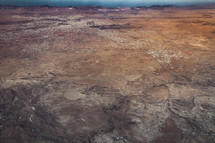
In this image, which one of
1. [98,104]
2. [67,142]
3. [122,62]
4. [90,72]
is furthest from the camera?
[122,62]

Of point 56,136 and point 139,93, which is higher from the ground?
point 139,93

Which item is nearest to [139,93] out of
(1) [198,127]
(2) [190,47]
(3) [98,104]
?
(3) [98,104]

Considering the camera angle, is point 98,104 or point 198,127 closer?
point 198,127

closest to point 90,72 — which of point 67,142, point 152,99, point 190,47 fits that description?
point 152,99

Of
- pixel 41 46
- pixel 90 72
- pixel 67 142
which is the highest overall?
pixel 41 46

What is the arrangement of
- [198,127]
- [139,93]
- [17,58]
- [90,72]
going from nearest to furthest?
[198,127] < [139,93] < [90,72] < [17,58]

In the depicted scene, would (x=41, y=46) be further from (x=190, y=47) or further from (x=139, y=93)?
(x=190, y=47)
